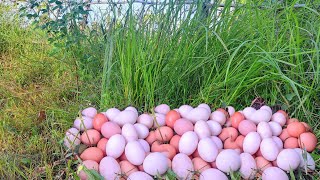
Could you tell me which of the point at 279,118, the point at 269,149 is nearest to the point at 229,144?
the point at 269,149

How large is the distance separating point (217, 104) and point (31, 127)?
2.45ft

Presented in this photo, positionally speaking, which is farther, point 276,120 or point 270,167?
point 276,120

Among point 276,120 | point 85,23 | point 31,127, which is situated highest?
point 85,23

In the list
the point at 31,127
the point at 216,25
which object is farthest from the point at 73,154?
the point at 216,25

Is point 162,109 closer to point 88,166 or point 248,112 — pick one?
point 248,112

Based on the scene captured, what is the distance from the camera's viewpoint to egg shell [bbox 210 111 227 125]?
1522 mm

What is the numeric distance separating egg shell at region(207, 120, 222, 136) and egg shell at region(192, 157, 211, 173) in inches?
6.6

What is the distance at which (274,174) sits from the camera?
1275 millimetres

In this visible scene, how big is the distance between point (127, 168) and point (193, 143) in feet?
0.72

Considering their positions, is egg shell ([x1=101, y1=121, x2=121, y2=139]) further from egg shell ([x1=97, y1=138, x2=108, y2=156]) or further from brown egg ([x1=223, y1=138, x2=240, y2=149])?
brown egg ([x1=223, y1=138, x2=240, y2=149])

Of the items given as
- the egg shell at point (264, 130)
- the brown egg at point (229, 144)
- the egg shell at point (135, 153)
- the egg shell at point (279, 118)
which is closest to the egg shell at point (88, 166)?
the egg shell at point (135, 153)

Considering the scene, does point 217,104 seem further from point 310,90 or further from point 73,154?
point 73,154

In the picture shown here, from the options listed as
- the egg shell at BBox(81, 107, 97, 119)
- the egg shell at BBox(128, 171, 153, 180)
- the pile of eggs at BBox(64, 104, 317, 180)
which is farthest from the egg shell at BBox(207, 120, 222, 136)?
the egg shell at BBox(81, 107, 97, 119)

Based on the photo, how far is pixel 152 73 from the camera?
1.78 metres
